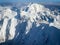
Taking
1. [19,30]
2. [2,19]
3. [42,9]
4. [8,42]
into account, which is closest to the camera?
[8,42]

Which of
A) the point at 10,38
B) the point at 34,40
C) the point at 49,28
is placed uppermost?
the point at 49,28

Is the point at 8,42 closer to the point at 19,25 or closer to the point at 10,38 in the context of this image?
the point at 10,38

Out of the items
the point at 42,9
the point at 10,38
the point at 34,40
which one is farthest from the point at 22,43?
the point at 42,9

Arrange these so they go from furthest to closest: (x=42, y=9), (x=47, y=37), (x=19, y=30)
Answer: (x=42, y=9), (x=19, y=30), (x=47, y=37)

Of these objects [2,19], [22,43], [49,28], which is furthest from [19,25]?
[49,28]

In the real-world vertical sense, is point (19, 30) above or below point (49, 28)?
below

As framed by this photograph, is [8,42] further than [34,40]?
Yes
